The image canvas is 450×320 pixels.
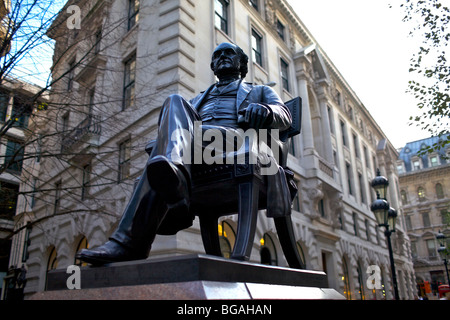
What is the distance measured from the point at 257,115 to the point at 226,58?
3.45 ft

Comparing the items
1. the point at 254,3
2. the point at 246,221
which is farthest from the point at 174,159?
the point at 254,3

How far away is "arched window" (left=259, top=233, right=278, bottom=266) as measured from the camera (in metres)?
17.4

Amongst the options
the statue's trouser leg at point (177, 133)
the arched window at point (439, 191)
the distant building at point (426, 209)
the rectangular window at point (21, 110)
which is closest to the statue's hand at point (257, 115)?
the statue's trouser leg at point (177, 133)

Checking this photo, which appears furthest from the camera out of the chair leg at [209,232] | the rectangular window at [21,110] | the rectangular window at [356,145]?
the rectangular window at [356,145]

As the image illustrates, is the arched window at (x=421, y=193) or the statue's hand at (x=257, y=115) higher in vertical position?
the arched window at (x=421, y=193)

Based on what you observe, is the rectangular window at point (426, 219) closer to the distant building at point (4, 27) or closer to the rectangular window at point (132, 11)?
the rectangular window at point (132, 11)

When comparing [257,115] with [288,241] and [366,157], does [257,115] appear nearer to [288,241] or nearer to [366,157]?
[288,241]

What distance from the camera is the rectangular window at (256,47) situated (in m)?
20.5

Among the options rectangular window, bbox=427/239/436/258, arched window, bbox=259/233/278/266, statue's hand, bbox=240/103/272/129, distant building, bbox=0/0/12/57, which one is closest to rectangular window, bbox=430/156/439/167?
rectangular window, bbox=427/239/436/258

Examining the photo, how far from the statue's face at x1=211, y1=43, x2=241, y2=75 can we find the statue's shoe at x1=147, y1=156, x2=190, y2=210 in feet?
5.74

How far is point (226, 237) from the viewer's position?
14461 mm

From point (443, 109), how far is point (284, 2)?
1467 cm
